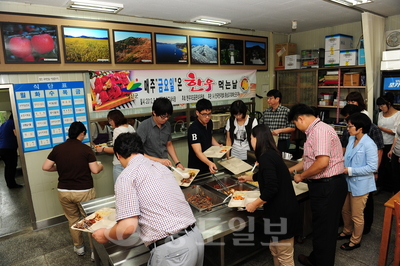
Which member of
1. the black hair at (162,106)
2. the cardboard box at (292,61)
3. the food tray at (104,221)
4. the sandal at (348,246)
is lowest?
the sandal at (348,246)

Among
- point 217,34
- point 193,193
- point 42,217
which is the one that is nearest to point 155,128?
point 193,193

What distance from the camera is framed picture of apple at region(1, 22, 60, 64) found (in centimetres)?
321

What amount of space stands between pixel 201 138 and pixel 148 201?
165 centimetres

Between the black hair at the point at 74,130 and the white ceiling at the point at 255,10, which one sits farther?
the white ceiling at the point at 255,10

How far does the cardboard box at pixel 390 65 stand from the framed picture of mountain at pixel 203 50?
2831 mm

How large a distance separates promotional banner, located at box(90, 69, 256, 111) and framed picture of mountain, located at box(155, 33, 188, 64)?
188 millimetres

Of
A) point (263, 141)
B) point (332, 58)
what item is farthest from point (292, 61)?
point (263, 141)

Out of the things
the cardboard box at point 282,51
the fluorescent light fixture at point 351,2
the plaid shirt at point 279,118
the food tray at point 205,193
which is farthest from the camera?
the cardboard box at point 282,51

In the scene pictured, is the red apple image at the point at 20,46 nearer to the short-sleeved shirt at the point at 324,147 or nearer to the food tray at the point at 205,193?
the food tray at the point at 205,193

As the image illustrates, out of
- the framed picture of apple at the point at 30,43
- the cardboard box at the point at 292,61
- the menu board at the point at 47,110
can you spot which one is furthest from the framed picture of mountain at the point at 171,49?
the cardboard box at the point at 292,61

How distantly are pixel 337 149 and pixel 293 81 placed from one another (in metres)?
4.07

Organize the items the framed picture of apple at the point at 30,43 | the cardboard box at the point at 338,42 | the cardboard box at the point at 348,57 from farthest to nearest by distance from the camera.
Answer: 1. the cardboard box at the point at 338,42
2. the cardboard box at the point at 348,57
3. the framed picture of apple at the point at 30,43

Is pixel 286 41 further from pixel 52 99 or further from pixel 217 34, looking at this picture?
pixel 52 99

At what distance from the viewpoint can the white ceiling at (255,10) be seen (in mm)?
3516
